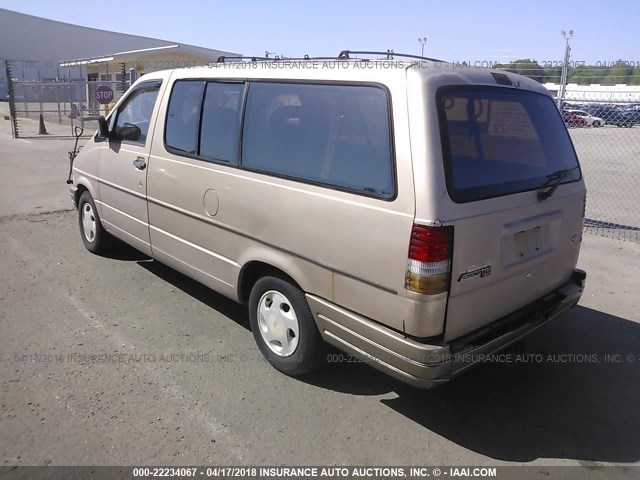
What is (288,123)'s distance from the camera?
326cm

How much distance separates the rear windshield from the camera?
8.77ft

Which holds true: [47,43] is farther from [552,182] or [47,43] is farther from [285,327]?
[552,182]

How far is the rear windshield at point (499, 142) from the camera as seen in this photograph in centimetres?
267

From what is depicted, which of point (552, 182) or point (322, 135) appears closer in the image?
point (322, 135)

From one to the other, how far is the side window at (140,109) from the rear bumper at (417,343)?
2.49 metres

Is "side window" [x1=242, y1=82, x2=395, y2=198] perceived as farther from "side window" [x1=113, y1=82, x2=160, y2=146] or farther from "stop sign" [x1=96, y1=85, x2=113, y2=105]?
"stop sign" [x1=96, y1=85, x2=113, y2=105]

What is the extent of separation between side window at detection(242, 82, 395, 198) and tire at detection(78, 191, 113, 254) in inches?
112

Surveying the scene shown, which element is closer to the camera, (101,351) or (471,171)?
(471,171)

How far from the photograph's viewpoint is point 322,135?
305 centimetres

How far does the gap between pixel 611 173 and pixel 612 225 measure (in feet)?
24.5

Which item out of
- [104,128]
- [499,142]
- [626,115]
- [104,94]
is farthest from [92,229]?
[626,115]

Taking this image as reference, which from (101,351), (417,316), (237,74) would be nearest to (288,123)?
(237,74)

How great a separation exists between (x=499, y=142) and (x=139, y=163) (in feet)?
9.89

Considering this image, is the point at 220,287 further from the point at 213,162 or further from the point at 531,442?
the point at 531,442
